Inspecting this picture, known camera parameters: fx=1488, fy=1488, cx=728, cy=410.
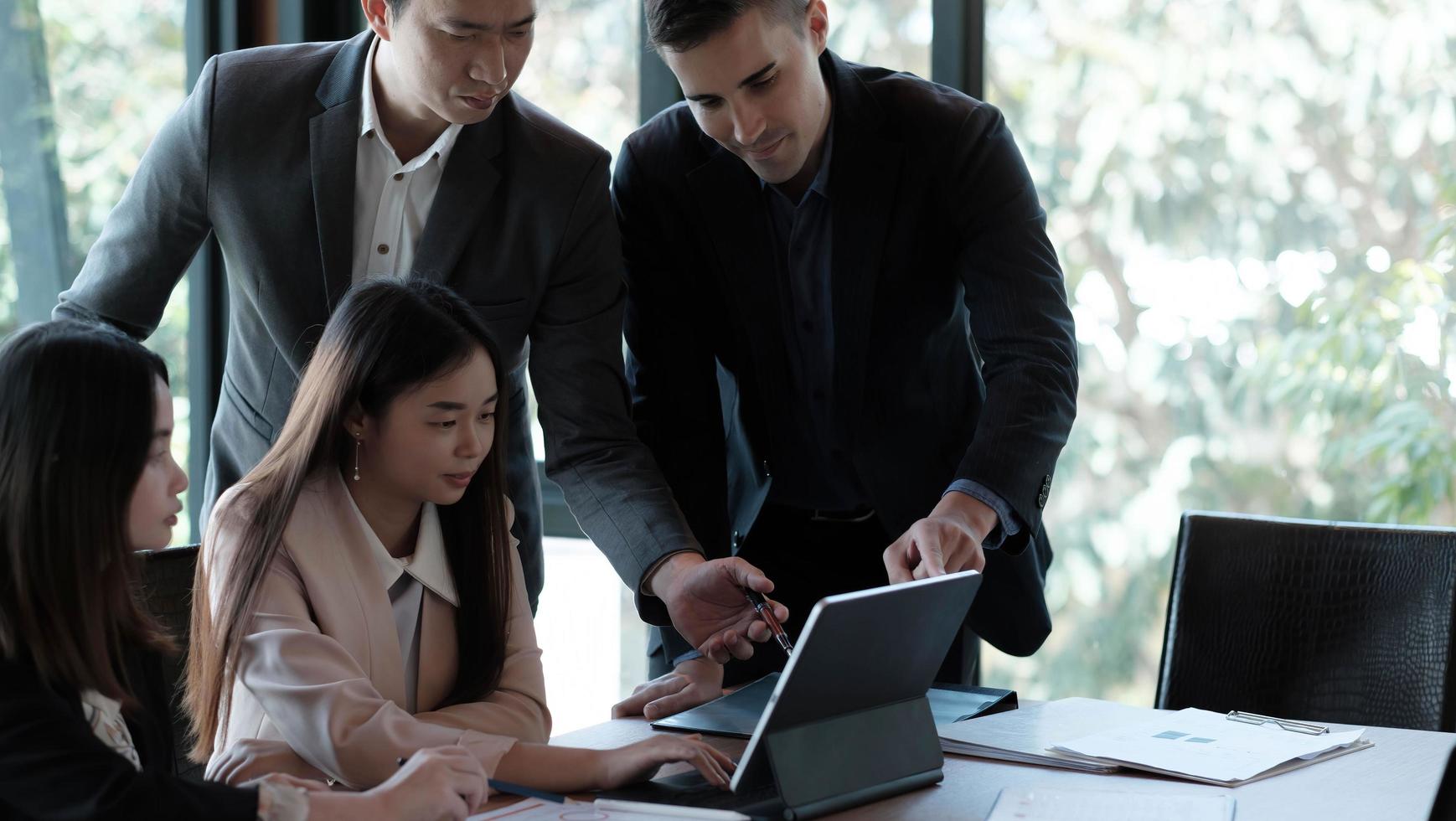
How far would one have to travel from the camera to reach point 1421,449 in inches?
110

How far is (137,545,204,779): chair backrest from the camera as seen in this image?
1694 millimetres


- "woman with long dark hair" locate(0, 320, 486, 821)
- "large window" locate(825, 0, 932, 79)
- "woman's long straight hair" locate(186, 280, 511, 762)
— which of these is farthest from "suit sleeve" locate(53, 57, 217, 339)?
"large window" locate(825, 0, 932, 79)

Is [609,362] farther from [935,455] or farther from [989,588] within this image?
[989,588]

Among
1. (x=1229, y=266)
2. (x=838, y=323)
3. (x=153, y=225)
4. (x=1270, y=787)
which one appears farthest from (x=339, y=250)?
(x=1229, y=266)

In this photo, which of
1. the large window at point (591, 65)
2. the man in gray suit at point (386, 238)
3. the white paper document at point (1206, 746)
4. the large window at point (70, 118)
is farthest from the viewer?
the large window at point (591, 65)

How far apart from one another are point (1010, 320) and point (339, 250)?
0.91 m

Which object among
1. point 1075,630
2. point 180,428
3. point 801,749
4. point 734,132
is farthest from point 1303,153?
point 180,428

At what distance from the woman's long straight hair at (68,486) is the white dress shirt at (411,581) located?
0.46 m

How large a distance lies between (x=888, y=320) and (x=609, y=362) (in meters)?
0.43

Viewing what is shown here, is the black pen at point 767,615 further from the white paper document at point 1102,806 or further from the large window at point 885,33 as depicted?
the large window at point 885,33

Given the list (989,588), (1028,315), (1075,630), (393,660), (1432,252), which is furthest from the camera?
(1075,630)

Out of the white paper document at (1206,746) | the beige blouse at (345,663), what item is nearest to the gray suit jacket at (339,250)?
the beige blouse at (345,663)

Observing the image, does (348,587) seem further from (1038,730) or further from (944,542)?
(1038,730)

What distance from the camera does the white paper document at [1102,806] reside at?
1.38 meters
